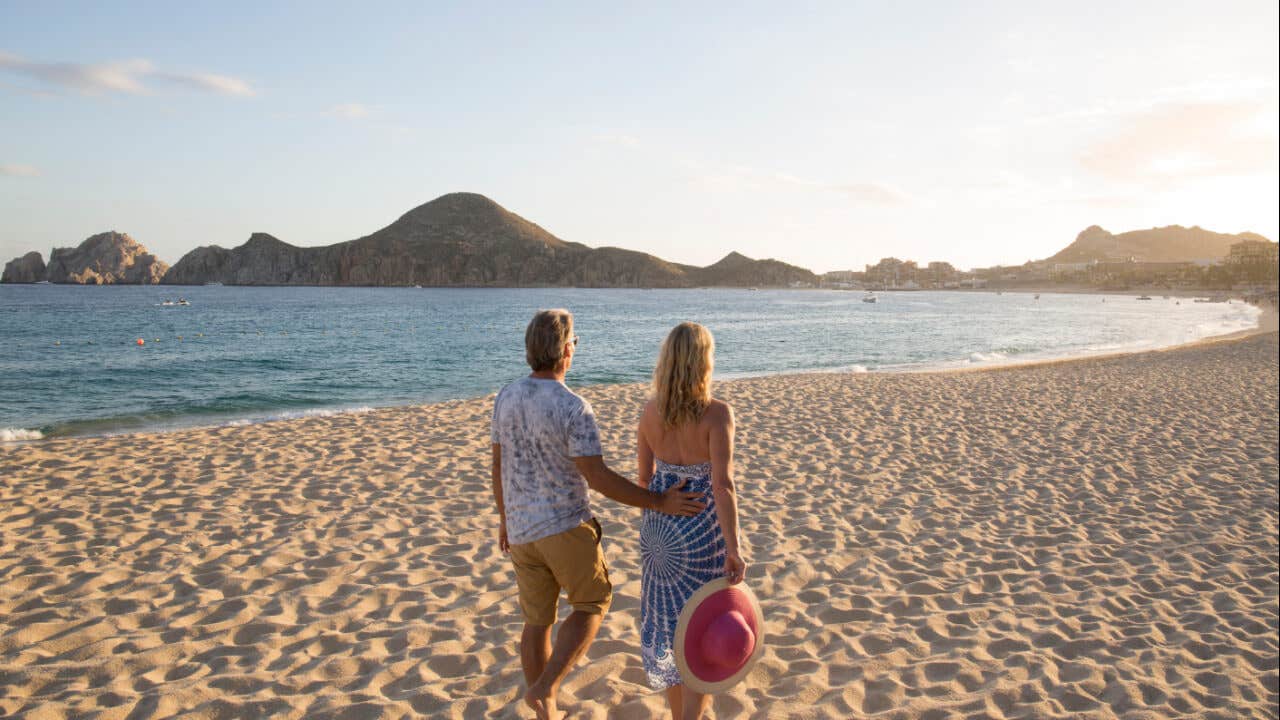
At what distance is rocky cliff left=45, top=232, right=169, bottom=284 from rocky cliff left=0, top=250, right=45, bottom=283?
5.28 feet

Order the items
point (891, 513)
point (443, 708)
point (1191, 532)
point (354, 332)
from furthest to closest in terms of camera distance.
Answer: point (354, 332), point (891, 513), point (1191, 532), point (443, 708)

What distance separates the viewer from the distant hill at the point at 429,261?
533 ft

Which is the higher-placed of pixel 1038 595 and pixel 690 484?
pixel 690 484

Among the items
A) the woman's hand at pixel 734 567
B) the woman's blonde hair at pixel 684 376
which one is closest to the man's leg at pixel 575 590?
the woman's hand at pixel 734 567

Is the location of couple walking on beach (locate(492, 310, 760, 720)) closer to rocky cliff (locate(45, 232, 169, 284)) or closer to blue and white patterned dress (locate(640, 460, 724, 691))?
blue and white patterned dress (locate(640, 460, 724, 691))

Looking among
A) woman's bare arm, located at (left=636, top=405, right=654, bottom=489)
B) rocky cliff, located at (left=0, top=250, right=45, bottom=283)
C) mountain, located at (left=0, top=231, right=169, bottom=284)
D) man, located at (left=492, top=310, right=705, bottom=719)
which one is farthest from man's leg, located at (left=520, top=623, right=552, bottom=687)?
rocky cliff, located at (left=0, top=250, right=45, bottom=283)

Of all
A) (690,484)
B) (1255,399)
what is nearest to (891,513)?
(690,484)

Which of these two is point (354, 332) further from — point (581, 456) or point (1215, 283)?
point (1215, 283)

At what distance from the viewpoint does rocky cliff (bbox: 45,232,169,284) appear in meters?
154

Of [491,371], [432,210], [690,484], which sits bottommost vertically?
[491,371]

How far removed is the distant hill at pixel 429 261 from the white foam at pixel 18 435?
155048mm

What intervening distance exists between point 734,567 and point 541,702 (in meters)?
1.03

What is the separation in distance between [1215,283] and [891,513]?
504 feet

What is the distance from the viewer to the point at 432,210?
181 metres
